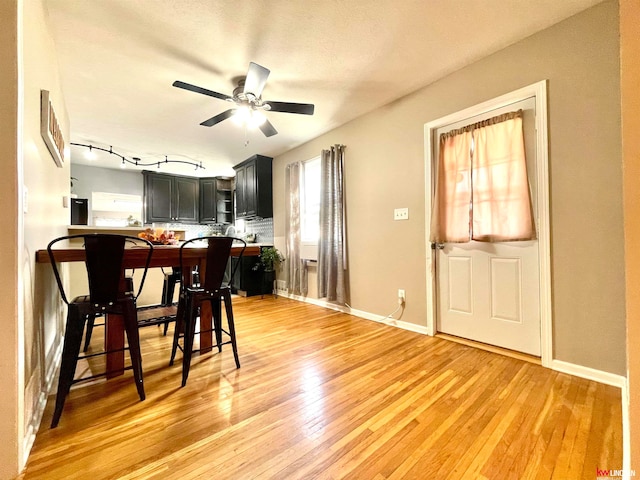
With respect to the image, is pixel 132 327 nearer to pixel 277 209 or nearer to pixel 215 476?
pixel 215 476

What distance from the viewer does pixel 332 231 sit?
359 centimetres

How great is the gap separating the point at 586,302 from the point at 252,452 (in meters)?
2.22

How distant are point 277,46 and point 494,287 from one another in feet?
8.60

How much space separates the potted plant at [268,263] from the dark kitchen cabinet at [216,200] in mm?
2355

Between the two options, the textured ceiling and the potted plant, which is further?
the potted plant

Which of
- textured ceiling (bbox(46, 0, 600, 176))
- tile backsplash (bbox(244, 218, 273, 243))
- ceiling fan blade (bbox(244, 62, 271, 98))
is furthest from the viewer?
tile backsplash (bbox(244, 218, 273, 243))

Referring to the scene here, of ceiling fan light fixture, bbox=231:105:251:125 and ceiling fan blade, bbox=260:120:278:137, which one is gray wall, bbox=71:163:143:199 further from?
ceiling fan blade, bbox=260:120:278:137

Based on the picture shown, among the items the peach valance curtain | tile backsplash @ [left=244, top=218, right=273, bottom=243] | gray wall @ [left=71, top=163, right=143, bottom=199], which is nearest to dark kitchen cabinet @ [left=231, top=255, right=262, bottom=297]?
tile backsplash @ [left=244, top=218, right=273, bottom=243]

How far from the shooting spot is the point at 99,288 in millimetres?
1510

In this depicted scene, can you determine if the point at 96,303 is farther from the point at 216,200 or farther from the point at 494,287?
the point at 216,200

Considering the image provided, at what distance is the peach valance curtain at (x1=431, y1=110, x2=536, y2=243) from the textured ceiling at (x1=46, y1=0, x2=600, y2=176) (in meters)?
0.65

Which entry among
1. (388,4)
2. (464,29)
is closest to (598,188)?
(464,29)

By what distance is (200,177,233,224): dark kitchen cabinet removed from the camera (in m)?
6.43

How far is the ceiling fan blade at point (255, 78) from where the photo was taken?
206cm
